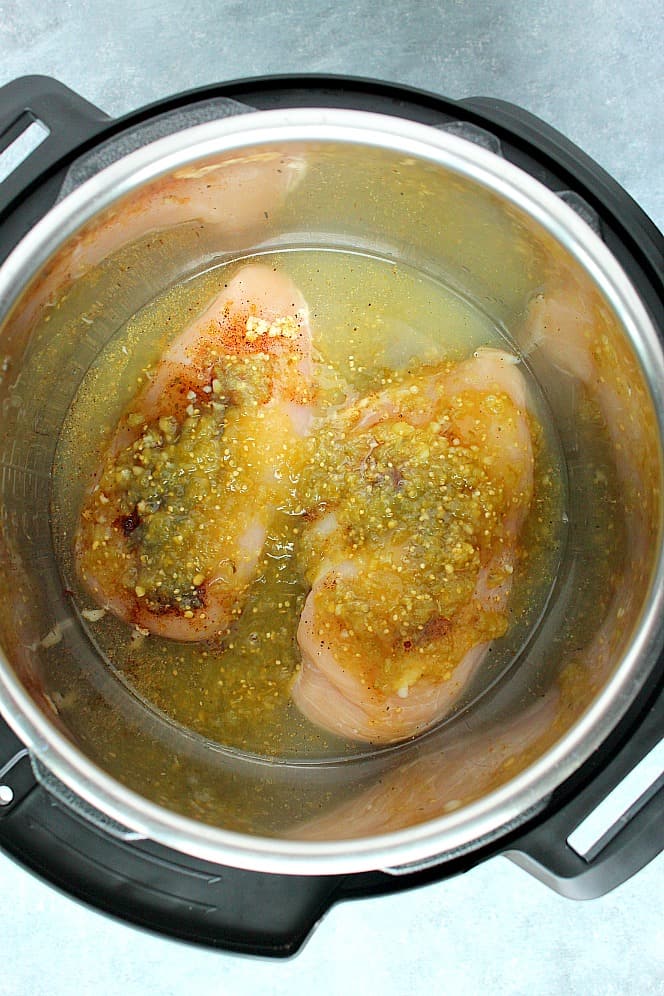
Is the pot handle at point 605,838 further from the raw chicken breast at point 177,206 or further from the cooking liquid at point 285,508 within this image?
the raw chicken breast at point 177,206

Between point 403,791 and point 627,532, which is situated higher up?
point 627,532

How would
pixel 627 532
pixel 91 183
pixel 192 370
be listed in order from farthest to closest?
pixel 192 370 < pixel 627 532 < pixel 91 183

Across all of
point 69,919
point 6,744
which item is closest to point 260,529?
point 6,744

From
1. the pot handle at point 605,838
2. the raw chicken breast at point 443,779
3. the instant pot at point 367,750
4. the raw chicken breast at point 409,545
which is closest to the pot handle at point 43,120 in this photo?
the instant pot at point 367,750

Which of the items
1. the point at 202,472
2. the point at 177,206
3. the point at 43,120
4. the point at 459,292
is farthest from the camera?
the point at 459,292

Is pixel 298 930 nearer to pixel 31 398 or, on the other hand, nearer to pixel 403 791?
pixel 403 791

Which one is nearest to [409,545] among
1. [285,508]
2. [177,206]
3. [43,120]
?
[285,508]

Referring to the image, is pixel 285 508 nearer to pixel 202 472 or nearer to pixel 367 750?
pixel 202 472
